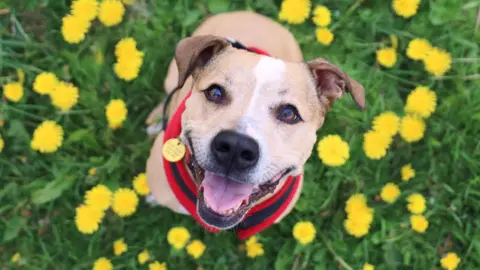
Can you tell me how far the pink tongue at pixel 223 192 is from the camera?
2.50 meters

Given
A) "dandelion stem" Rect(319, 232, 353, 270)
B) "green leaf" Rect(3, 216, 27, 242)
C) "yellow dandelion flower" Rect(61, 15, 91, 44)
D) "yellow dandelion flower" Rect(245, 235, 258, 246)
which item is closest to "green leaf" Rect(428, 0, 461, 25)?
"dandelion stem" Rect(319, 232, 353, 270)

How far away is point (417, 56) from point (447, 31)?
0.49m

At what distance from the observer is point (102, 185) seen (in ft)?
10.8

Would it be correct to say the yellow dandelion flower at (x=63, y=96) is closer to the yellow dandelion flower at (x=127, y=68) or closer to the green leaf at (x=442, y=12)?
the yellow dandelion flower at (x=127, y=68)

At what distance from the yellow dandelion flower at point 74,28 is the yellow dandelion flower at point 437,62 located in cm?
273

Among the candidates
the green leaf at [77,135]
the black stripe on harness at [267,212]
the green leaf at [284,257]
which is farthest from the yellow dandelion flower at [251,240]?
the green leaf at [77,135]

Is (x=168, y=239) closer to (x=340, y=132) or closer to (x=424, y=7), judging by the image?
(x=340, y=132)

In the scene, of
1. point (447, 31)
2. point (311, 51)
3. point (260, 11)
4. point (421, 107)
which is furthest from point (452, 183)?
point (260, 11)

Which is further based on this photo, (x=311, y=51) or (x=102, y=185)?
(x=311, y=51)

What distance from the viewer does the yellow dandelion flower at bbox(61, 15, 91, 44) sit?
341 cm

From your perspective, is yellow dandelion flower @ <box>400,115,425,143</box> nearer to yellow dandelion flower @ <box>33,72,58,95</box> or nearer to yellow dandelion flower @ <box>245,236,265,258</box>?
yellow dandelion flower @ <box>245,236,265,258</box>

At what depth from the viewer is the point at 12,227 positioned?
3422 millimetres

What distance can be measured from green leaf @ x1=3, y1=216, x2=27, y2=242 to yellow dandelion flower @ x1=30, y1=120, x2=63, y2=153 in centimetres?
58

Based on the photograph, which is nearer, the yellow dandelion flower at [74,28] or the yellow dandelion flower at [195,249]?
the yellow dandelion flower at [195,249]
